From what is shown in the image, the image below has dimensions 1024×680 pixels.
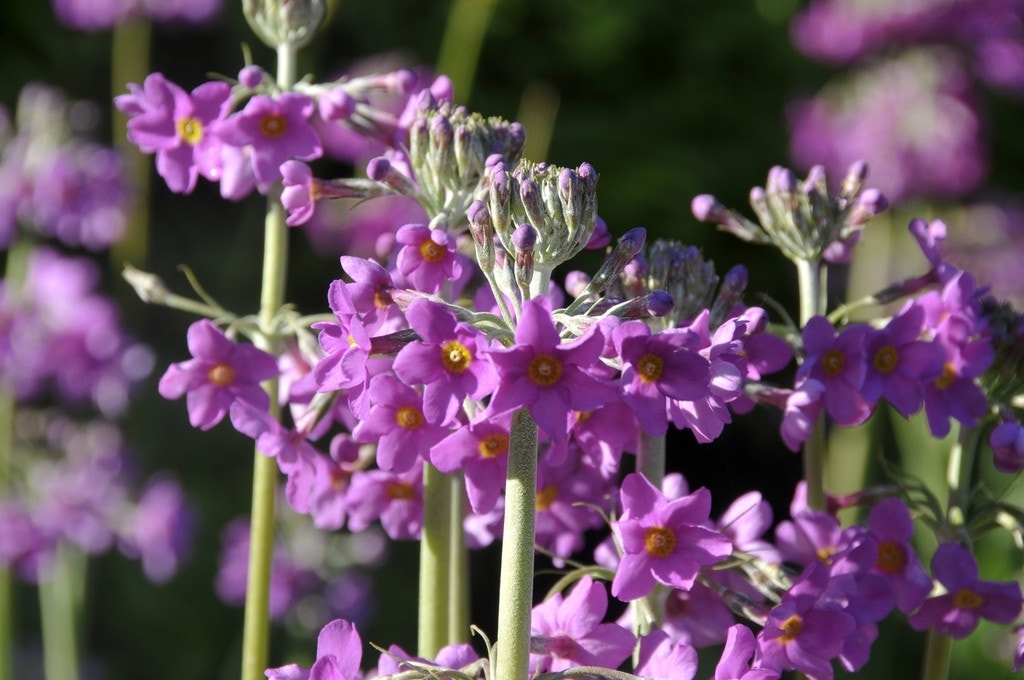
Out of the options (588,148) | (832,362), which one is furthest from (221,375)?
(588,148)

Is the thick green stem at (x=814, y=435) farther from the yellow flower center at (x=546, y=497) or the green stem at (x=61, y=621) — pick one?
the green stem at (x=61, y=621)

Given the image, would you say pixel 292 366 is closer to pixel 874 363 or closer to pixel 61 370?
pixel 874 363

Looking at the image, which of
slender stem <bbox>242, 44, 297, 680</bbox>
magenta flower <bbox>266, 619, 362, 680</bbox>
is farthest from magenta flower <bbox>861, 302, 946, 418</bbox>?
slender stem <bbox>242, 44, 297, 680</bbox>

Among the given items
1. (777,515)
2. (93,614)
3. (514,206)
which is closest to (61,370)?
(93,614)

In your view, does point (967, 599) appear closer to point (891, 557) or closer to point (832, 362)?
point (891, 557)

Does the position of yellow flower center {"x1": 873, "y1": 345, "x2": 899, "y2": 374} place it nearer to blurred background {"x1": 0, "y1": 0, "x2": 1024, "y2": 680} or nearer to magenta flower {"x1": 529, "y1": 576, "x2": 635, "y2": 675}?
magenta flower {"x1": 529, "y1": 576, "x2": 635, "y2": 675}

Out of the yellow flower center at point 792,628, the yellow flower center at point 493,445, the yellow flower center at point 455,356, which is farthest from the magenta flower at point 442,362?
the yellow flower center at point 792,628
